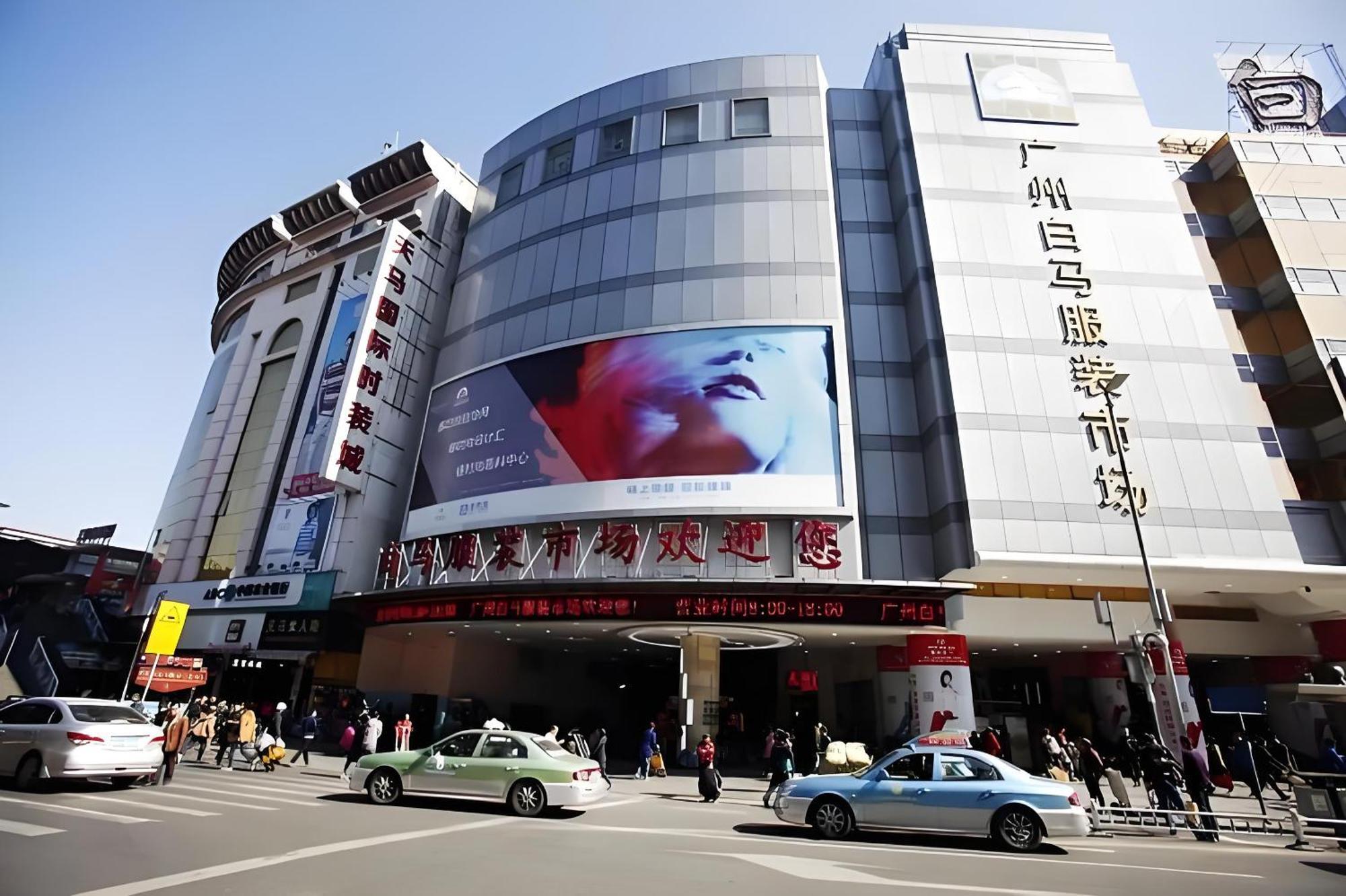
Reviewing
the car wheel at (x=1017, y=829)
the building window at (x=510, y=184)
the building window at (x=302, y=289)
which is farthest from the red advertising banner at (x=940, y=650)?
the building window at (x=302, y=289)

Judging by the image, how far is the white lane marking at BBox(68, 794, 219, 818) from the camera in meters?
9.94

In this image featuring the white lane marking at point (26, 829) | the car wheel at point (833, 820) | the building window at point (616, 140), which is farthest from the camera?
the building window at point (616, 140)

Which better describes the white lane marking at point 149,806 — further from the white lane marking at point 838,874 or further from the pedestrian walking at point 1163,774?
the pedestrian walking at point 1163,774

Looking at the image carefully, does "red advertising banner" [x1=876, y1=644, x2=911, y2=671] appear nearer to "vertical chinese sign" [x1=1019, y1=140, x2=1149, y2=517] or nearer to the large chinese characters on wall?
the large chinese characters on wall

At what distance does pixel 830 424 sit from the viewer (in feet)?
74.0

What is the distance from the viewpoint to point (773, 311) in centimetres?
2483

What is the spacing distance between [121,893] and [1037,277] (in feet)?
89.7

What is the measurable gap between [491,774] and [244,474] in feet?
95.9

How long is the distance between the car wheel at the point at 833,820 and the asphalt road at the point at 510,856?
0.32 meters

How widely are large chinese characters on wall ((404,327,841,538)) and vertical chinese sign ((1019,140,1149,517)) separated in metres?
8.04

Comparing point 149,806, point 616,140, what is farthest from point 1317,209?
point 149,806

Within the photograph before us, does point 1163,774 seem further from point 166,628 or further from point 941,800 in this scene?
point 166,628

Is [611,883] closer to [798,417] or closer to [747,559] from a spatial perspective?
[747,559]

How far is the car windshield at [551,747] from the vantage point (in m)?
11.8
